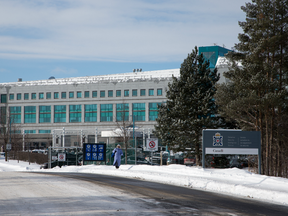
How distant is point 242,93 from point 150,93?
67.9m

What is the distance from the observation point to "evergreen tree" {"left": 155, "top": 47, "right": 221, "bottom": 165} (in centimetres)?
2877

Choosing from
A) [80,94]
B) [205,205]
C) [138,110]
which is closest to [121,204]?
[205,205]

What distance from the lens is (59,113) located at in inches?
3880

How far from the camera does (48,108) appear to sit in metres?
99.3

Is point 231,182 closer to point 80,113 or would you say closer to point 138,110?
point 138,110

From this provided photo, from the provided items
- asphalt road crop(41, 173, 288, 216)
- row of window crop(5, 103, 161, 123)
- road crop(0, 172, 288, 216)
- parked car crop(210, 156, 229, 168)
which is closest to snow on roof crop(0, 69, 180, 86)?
row of window crop(5, 103, 161, 123)

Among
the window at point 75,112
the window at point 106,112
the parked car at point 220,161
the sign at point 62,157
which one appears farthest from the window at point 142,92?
the parked car at point 220,161

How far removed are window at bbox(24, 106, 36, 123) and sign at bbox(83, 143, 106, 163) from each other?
249ft

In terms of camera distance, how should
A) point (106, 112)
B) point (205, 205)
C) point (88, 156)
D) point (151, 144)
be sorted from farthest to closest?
point (106, 112) → point (88, 156) → point (151, 144) → point (205, 205)

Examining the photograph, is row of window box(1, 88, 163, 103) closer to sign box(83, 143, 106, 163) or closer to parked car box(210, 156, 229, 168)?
parked car box(210, 156, 229, 168)

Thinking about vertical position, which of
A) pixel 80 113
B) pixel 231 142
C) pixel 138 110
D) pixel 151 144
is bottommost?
pixel 151 144

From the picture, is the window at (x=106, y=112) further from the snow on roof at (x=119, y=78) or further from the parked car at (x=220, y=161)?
the parked car at (x=220, y=161)

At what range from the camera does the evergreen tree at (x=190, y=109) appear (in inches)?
1133

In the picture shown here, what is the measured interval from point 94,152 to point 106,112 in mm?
65803
